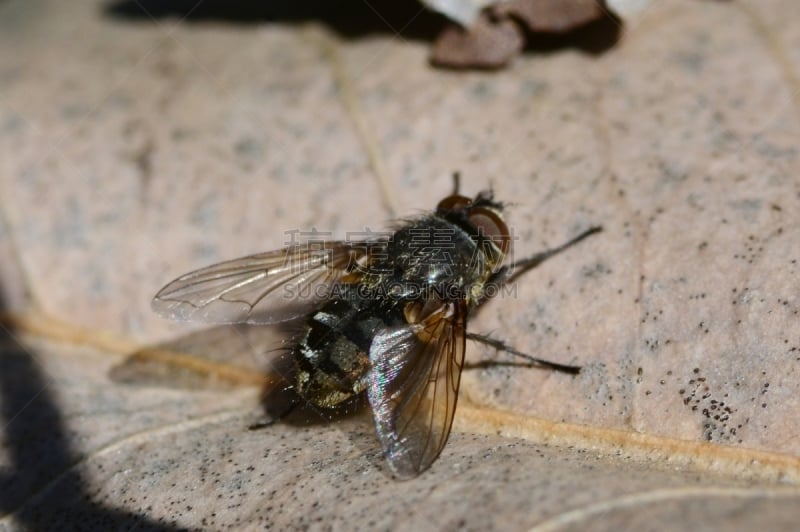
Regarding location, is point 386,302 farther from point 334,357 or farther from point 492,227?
point 492,227

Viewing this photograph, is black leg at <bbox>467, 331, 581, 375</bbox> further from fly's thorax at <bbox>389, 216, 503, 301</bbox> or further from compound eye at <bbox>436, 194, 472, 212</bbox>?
compound eye at <bbox>436, 194, 472, 212</bbox>

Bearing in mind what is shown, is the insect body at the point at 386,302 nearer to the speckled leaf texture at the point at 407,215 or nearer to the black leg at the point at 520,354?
the black leg at the point at 520,354

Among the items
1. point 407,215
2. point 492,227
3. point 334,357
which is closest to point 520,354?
point 492,227

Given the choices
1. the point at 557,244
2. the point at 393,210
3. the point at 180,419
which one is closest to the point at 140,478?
the point at 180,419

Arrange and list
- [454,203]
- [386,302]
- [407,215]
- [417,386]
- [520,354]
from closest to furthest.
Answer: [417,386]
[520,354]
[386,302]
[454,203]
[407,215]

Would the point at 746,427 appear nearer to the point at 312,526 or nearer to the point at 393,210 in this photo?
the point at 312,526

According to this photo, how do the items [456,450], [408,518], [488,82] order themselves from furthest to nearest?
[488,82] → [456,450] → [408,518]
